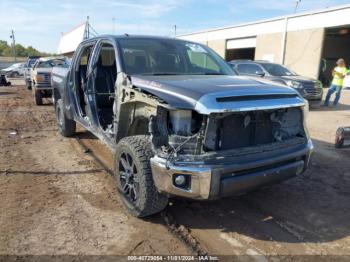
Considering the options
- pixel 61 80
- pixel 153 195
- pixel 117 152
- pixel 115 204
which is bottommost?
pixel 115 204

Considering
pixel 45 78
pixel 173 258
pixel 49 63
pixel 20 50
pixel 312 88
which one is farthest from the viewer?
pixel 20 50

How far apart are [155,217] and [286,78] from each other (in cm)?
1007

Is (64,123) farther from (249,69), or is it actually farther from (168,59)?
(249,69)

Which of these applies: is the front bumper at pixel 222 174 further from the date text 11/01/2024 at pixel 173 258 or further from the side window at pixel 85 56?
the side window at pixel 85 56

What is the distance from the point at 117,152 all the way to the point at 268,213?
1.89 meters

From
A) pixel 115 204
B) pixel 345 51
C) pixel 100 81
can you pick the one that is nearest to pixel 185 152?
pixel 115 204

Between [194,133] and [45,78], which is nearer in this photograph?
[194,133]

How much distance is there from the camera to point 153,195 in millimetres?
3537

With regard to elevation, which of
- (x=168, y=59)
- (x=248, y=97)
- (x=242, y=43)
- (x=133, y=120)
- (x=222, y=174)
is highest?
(x=242, y=43)

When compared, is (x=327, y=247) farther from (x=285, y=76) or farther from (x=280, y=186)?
(x=285, y=76)

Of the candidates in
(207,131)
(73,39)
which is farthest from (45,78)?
(73,39)

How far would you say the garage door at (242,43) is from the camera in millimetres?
26087

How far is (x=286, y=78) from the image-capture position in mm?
12570

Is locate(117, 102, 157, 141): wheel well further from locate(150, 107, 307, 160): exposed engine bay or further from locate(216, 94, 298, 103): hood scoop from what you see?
locate(216, 94, 298, 103): hood scoop
